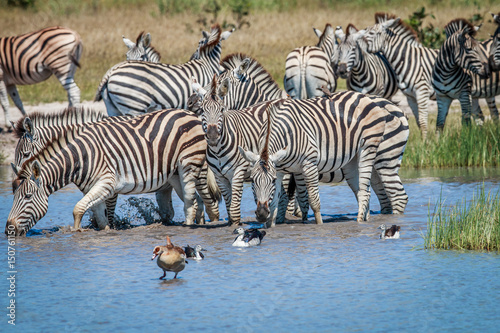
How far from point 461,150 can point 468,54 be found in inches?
94.6

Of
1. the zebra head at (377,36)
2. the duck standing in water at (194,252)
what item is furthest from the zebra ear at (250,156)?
the zebra head at (377,36)

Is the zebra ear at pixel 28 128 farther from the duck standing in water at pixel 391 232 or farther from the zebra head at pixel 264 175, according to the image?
the duck standing in water at pixel 391 232

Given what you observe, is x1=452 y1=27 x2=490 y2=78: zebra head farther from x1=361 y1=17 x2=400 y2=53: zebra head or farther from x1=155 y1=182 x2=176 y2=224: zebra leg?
x1=155 y1=182 x2=176 y2=224: zebra leg

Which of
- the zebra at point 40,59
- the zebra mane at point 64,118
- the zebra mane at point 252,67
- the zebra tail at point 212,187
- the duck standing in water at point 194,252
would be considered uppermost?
the zebra at point 40,59

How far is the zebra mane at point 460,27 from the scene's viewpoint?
47.4 ft

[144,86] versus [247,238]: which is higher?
[144,86]

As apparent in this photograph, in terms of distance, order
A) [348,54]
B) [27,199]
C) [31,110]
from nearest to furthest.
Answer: [27,199], [348,54], [31,110]

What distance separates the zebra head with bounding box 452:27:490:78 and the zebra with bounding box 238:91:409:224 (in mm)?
5240

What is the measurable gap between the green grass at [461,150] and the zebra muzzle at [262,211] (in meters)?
5.56

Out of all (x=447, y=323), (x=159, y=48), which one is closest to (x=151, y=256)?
(x=447, y=323)

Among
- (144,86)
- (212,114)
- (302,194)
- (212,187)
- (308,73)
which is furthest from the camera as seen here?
(308,73)

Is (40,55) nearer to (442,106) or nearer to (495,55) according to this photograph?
(442,106)

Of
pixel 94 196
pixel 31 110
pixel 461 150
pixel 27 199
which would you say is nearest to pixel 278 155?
→ pixel 94 196

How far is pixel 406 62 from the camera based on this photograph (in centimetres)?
1491
